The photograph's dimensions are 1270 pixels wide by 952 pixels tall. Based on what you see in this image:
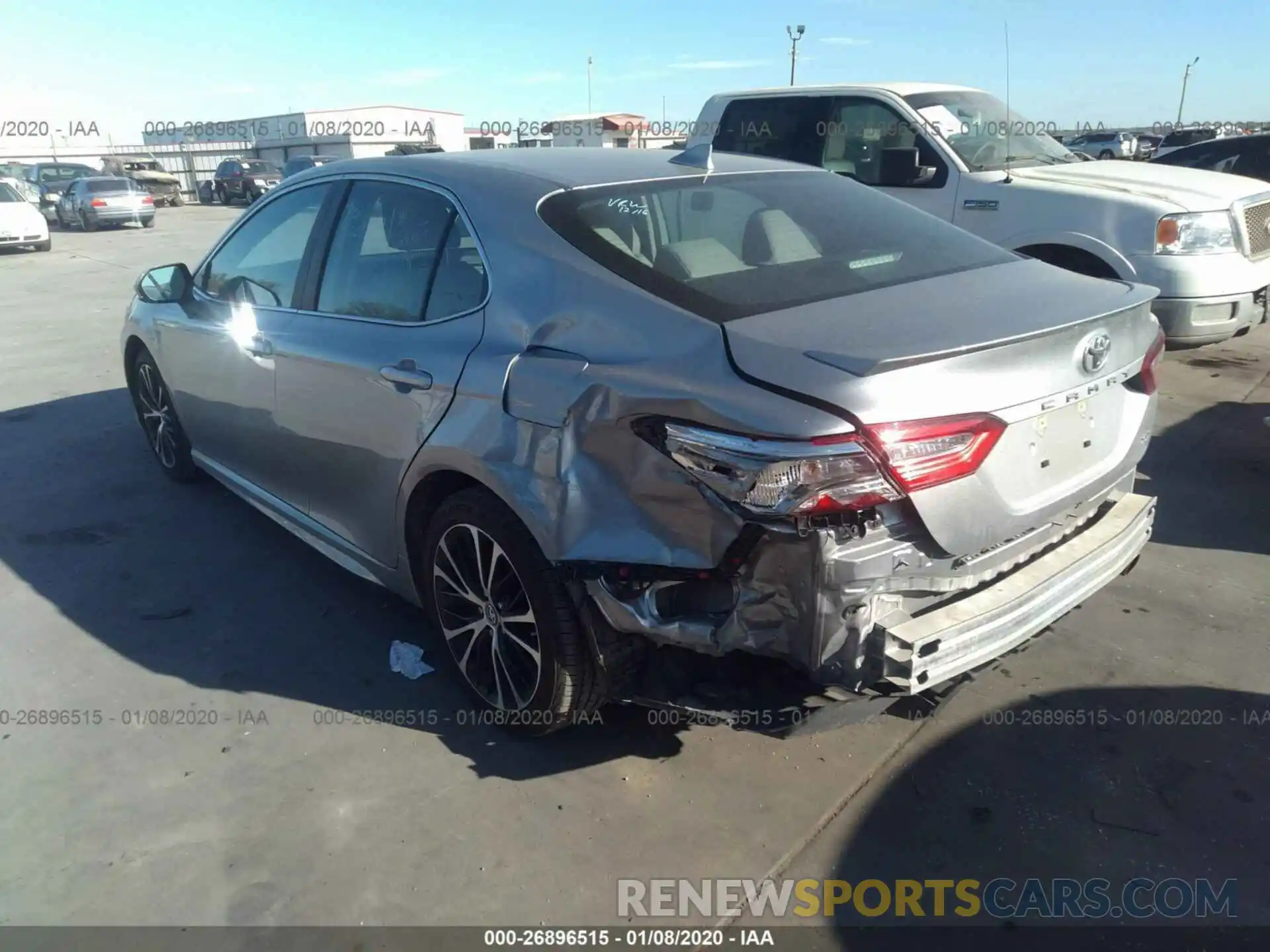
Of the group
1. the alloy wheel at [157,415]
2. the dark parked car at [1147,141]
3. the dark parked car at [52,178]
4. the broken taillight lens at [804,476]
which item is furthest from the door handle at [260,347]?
the dark parked car at [1147,141]

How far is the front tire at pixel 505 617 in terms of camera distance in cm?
270

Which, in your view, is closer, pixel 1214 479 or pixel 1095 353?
pixel 1095 353

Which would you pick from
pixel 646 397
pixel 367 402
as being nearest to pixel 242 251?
pixel 367 402

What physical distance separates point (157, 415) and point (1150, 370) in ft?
16.1

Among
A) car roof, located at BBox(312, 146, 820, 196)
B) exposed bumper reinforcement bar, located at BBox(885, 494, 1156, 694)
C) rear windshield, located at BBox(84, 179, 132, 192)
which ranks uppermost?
rear windshield, located at BBox(84, 179, 132, 192)

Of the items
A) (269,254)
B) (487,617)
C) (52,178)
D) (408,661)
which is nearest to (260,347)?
(269,254)

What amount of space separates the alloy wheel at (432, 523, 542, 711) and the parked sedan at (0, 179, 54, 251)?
2001 centimetres

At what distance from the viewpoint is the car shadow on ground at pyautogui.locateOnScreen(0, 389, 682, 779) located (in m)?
3.18

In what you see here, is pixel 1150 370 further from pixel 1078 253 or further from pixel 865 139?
pixel 865 139

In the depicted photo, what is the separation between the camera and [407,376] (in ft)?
9.93

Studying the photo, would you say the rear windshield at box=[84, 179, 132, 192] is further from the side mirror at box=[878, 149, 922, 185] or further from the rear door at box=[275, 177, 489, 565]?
the rear door at box=[275, 177, 489, 565]

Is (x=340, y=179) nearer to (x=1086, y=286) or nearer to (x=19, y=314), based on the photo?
(x=1086, y=286)

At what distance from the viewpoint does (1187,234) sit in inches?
234

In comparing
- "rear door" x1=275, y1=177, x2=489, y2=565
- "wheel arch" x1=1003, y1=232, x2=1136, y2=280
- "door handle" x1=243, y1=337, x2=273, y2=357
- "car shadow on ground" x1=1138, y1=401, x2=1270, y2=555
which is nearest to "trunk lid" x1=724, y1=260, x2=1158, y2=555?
"rear door" x1=275, y1=177, x2=489, y2=565
